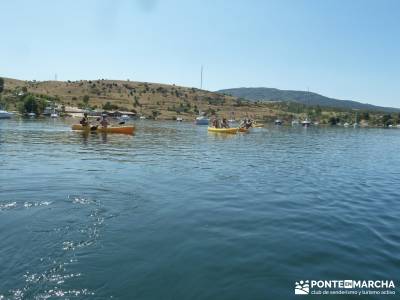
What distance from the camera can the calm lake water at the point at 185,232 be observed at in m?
9.19

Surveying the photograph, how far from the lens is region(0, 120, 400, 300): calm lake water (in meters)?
9.19

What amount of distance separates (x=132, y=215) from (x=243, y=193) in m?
6.35

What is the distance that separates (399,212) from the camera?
54.8 ft

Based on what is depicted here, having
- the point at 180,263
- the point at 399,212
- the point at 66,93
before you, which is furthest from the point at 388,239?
the point at 66,93
